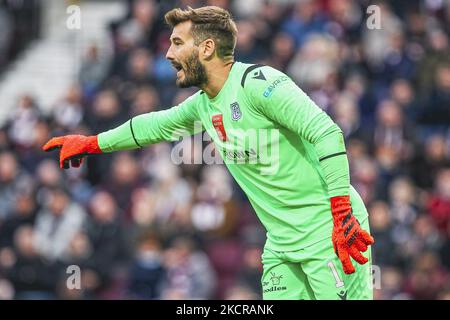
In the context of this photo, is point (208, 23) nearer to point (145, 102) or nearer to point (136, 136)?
point (136, 136)

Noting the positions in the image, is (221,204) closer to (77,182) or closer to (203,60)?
(77,182)

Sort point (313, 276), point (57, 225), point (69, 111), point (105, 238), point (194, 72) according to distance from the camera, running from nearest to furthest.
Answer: point (313, 276) → point (194, 72) → point (105, 238) → point (57, 225) → point (69, 111)

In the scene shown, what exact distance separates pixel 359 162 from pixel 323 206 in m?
6.54

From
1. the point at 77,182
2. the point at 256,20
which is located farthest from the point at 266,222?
the point at 256,20

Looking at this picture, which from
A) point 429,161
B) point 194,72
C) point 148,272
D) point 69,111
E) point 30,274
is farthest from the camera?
point 69,111

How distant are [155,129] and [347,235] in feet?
5.38

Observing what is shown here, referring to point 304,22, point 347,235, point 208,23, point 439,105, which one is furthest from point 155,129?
point 304,22

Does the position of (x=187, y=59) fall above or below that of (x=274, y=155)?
above

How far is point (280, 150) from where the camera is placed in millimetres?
6906

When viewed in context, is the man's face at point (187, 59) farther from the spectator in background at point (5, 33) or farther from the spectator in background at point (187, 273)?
the spectator in background at point (5, 33)

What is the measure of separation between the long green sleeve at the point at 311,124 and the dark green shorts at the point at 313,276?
490mm

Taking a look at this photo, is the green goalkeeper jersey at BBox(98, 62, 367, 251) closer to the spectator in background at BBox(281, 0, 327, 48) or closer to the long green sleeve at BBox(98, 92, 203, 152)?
the long green sleeve at BBox(98, 92, 203, 152)
